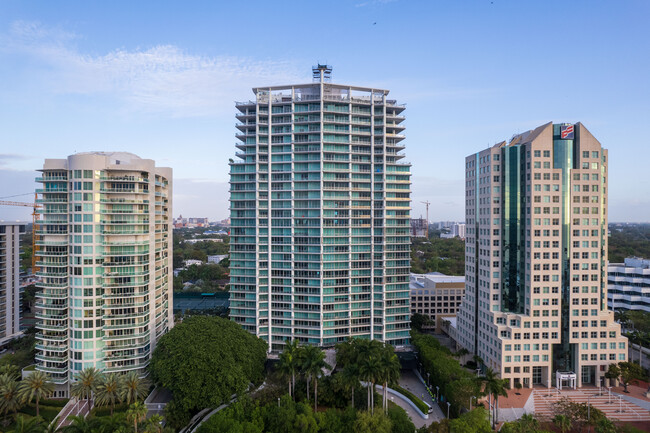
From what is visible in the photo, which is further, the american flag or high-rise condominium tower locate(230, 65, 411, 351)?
high-rise condominium tower locate(230, 65, 411, 351)

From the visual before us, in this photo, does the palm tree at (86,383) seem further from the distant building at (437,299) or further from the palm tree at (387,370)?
the distant building at (437,299)

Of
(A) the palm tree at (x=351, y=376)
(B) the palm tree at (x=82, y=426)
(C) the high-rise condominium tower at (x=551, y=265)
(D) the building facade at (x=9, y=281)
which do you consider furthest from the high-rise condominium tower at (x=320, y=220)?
(D) the building facade at (x=9, y=281)

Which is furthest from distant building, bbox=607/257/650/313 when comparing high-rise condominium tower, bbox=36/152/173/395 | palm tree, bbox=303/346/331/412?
high-rise condominium tower, bbox=36/152/173/395

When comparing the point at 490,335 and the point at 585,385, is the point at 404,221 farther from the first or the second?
the point at 585,385

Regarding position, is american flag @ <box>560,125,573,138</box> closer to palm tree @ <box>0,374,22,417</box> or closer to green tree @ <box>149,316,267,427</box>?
green tree @ <box>149,316,267,427</box>

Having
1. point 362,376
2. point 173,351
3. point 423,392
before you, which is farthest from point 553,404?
point 173,351

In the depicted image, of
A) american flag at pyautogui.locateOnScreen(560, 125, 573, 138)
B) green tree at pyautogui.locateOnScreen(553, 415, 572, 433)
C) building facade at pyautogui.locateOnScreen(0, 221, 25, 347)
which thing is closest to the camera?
green tree at pyautogui.locateOnScreen(553, 415, 572, 433)
